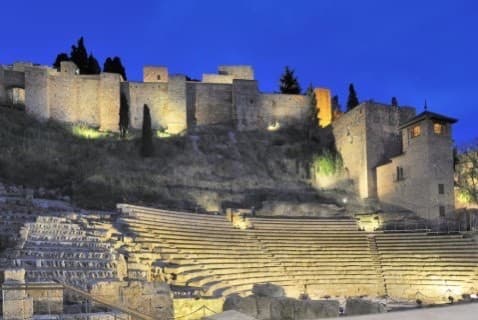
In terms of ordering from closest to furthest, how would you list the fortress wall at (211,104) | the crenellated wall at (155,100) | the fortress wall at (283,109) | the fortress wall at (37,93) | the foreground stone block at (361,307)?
the foreground stone block at (361,307) → the fortress wall at (37,93) → the crenellated wall at (155,100) → the fortress wall at (211,104) → the fortress wall at (283,109)

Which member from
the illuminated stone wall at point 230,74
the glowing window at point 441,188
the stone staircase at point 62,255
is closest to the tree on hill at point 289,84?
the illuminated stone wall at point 230,74

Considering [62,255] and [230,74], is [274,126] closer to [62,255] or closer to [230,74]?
[230,74]

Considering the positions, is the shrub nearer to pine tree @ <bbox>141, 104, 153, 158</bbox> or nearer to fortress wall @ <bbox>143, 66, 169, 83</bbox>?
pine tree @ <bbox>141, 104, 153, 158</bbox>

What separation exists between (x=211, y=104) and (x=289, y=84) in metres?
11.3

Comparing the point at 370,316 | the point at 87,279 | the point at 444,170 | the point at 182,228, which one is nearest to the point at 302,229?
the point at 182,228

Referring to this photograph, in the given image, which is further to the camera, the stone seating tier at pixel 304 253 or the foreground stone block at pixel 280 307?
the stone seating tier at pixel 304 253

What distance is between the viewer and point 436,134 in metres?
33.4

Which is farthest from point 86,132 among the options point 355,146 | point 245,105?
point 355,146

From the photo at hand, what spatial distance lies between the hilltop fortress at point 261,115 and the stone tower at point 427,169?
60mm

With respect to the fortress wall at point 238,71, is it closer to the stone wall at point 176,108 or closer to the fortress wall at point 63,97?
the stone wall at point 176,108

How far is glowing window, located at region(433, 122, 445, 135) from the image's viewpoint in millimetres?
33500

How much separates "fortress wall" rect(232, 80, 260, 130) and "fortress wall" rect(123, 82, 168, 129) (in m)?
5.89

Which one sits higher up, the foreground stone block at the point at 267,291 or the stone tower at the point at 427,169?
the stone tower at the point at 427,169

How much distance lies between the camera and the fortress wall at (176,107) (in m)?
43.5
